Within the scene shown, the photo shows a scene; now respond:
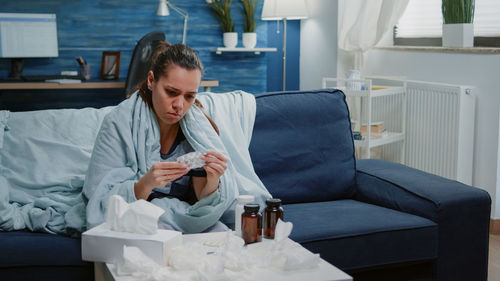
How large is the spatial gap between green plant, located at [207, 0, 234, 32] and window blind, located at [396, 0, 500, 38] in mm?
1404

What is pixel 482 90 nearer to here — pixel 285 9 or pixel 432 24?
pixel 432 24

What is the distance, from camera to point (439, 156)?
353 centimetres

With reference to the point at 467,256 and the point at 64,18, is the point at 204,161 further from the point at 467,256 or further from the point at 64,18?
the point at 64,18

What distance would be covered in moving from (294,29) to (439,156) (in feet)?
8.06

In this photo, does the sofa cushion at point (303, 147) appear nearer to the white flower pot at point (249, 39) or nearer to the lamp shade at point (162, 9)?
the lamp shade at point (162, 9)

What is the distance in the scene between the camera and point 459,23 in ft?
11.2

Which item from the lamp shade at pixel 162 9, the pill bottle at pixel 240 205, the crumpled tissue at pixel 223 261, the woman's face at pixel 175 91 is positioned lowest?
the crumpled tissue at pixel 223 261

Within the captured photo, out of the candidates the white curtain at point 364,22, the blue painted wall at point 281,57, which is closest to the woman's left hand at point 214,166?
the white curtain at point 364,22

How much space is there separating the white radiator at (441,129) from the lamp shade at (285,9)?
1330 mm

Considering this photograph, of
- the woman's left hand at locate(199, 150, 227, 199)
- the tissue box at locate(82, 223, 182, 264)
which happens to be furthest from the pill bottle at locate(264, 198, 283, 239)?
the tissue box at locate(82, 223, 182, 264)

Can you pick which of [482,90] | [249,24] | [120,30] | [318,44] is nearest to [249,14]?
[249,24]

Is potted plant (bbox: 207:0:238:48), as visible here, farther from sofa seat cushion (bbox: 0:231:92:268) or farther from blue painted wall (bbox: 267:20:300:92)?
sofa seat cushion (bbox: 0:231:92:268)

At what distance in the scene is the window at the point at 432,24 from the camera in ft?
11.2

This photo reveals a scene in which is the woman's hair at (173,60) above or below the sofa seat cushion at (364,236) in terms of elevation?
above
